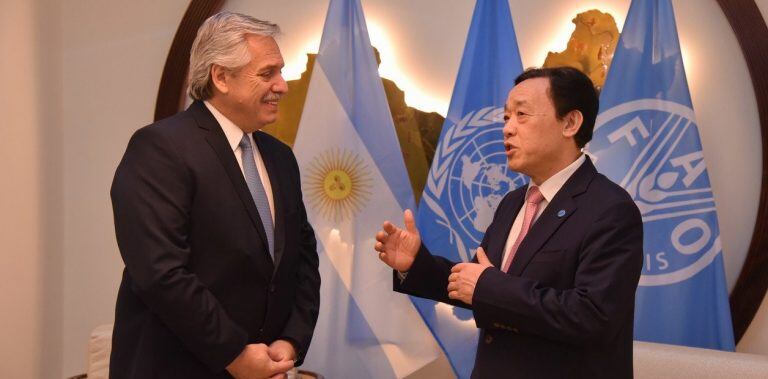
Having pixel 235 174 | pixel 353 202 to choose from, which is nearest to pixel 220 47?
pixel 235 174

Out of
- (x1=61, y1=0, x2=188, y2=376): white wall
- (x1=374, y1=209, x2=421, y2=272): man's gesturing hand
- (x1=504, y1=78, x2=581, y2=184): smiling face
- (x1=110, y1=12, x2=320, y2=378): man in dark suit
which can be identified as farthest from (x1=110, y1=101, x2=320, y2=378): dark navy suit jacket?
(x1=61, y1=0, x2=188, y2=376): white wall

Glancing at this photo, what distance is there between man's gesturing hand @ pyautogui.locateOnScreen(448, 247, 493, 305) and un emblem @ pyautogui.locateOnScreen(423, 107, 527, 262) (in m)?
1.53

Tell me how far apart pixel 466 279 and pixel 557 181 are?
1.28 feet

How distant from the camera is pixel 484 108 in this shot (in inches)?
146

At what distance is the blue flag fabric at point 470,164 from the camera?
366 centimetres

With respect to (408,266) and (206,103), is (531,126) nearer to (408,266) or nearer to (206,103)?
(408,266)

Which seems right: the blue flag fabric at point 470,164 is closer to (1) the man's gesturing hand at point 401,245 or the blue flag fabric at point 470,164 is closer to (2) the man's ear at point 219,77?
(1) the man's gesturing hand at point 401,245

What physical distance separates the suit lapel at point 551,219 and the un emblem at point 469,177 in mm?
1444

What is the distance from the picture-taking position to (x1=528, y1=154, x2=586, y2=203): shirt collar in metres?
2.23

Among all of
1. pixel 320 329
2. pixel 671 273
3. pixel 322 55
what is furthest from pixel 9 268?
pixel 671 273

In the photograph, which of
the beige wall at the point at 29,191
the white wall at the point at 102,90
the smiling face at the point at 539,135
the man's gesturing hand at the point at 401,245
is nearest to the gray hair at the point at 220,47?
the man's gesturing hand at the point at 401,245

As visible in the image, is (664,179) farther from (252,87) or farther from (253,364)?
(253,364)

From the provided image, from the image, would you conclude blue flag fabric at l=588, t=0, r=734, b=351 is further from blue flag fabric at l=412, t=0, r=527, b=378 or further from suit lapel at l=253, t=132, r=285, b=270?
suit lapel at l=253, t=132, r=285, b=270

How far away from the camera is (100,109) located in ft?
14.3
